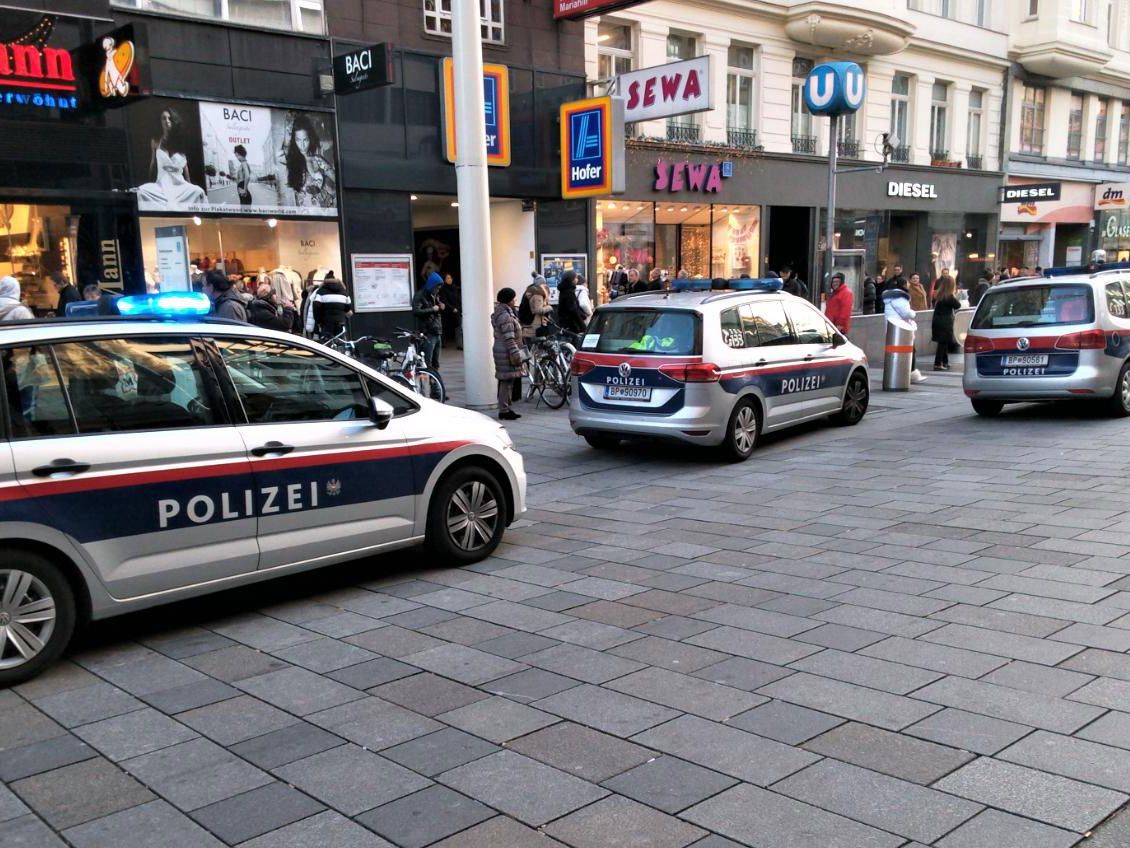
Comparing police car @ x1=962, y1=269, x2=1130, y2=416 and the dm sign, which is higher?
the dm sign

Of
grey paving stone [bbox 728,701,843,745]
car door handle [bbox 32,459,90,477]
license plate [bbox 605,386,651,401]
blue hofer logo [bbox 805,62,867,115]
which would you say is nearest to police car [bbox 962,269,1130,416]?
license plate [bbox 605,386,651,401]

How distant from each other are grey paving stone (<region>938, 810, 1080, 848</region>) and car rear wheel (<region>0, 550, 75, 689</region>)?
3.98 meters

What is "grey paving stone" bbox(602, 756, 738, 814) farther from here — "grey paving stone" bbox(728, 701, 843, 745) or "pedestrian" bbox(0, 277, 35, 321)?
"pedestrian" bbox(0, 277, 35, 321)

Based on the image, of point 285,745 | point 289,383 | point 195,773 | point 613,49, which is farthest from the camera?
point 613,49

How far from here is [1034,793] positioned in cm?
338

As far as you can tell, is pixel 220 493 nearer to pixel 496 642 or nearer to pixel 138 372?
pixel 138 372

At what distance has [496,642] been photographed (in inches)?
198

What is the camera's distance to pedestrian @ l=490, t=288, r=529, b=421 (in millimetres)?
12555

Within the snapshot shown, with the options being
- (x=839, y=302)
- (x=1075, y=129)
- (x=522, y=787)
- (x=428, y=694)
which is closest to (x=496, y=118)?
(x=839, y=302)

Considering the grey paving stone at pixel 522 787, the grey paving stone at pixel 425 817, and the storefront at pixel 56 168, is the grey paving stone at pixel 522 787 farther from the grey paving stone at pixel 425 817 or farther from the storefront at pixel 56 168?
the storefront at pixel 56 168

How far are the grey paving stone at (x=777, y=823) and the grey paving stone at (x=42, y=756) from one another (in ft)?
8.05

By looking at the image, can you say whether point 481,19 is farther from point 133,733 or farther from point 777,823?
point 777,823

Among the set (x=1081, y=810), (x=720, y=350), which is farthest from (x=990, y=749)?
(x=720, y=350)

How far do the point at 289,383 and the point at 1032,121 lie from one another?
3373 cm
